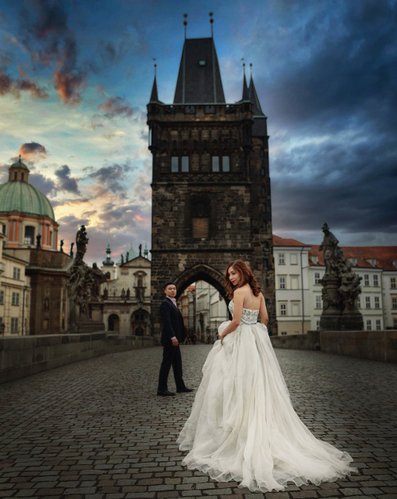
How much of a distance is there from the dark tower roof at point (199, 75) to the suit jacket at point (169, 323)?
32171mm

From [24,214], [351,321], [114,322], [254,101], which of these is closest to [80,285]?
[351,321]

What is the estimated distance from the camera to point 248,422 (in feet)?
12.7

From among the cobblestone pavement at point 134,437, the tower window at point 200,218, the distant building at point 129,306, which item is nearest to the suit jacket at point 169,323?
the cobblestone pavement at point 134,437

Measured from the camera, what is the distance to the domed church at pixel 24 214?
5966cm

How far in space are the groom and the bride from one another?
2712 millimetres

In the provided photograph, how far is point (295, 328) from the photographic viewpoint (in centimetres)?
5156

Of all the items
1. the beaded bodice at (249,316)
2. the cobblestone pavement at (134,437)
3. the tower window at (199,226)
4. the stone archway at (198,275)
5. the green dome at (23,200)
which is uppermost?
the green dome at (23,200)

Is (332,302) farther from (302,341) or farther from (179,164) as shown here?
(179,164)

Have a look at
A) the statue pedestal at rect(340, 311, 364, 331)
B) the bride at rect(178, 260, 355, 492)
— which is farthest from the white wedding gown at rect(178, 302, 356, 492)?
the statue pedestal at rect(340, 311, 364, 331)

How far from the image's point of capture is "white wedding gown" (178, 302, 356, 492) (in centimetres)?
343

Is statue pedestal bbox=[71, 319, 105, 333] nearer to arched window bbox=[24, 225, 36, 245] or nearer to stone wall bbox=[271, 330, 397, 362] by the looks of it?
stone wall bbox=[271, 330, 397, 362]

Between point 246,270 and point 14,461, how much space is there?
2452 millimetres

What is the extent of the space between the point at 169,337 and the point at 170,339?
0.03m

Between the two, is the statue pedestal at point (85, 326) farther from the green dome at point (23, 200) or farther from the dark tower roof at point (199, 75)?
the green dome at point (23, 200)
